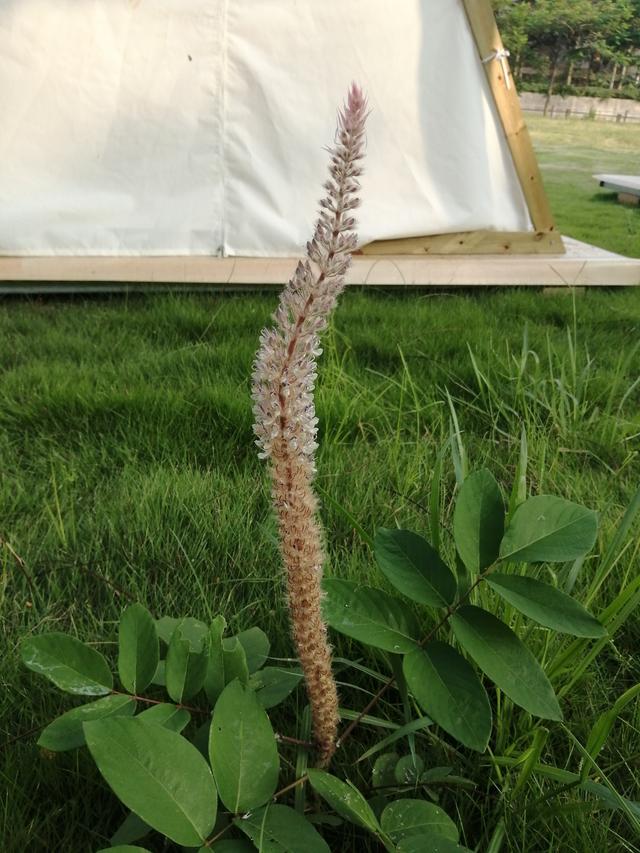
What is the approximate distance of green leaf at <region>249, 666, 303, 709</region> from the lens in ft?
1.64

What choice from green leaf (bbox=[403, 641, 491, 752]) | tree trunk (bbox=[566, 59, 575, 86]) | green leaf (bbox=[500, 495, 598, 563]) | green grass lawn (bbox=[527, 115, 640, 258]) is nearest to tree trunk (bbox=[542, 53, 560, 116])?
tree trunk (bbox=[566, 59, 575, 86])

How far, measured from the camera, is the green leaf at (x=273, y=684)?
1.64 ft

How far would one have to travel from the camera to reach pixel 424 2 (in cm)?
218

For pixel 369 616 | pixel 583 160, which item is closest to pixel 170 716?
pixel 369 616

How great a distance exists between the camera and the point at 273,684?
51 centimetres

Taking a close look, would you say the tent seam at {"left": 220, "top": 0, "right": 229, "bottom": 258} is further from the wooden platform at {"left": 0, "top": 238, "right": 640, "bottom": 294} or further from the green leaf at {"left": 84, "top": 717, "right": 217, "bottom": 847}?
the green leaf at {"left": 84, "top": 717, "right": 217, "bottom": 847}

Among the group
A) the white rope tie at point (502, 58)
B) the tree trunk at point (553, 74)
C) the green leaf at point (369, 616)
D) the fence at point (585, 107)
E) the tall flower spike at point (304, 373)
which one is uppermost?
the tree trunk at point (553, 74)

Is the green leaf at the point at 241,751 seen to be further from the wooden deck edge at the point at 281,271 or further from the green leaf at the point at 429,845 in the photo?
the wooden deck edge at the point at 281,271

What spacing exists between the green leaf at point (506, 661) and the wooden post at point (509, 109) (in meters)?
2.23

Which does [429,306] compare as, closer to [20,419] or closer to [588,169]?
[20,419]

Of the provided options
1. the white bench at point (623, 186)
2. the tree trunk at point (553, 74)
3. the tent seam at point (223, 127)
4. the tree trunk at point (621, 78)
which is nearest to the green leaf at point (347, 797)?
the tent seam at point (223, 127)

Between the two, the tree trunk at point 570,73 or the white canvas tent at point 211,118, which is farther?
the tree trunk at point 570,73

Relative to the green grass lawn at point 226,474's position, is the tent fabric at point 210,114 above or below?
above

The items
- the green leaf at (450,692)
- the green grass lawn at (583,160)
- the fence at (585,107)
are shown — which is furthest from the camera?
the fence at (585,107)
